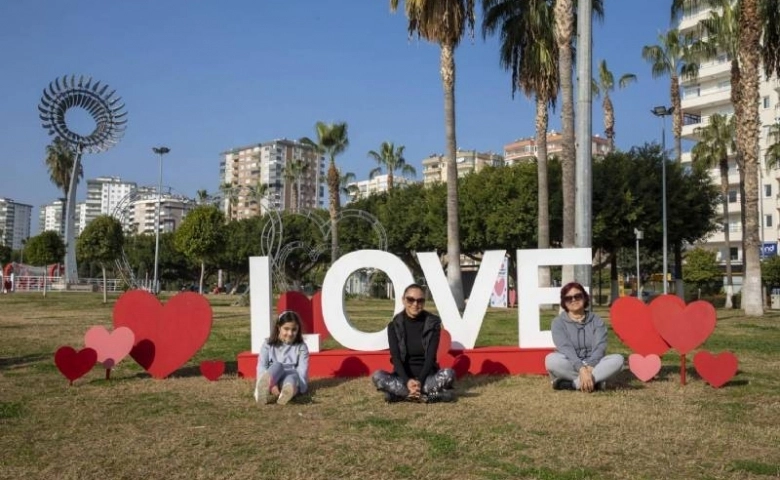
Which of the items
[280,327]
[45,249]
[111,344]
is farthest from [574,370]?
[45,249]

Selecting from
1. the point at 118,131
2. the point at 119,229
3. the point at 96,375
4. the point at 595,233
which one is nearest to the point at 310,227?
the point at 118,131

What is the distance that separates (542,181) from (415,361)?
18.7 m

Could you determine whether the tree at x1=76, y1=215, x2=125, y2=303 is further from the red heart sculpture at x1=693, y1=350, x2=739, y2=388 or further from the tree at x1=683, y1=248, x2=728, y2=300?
the tree at x1=683, y1=248, x2=728, y2=300

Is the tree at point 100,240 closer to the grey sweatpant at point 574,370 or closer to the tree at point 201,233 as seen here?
the tree at point 201,233

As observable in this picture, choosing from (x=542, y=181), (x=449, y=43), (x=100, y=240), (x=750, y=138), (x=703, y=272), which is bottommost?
(x=703, y=272)

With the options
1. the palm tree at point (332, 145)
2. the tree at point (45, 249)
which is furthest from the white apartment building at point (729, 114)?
the tree at point (45, 249)

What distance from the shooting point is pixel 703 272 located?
5512cm

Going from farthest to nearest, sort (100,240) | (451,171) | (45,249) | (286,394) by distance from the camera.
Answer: (45,249), (100,240), (451,171), (286,394)

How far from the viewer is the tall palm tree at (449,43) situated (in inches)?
921

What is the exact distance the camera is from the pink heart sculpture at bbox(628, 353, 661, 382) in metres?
8.81

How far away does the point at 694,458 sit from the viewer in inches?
204

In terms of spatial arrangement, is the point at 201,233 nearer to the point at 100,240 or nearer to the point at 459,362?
the point at 100,240

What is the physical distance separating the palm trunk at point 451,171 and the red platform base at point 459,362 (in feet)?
44.8

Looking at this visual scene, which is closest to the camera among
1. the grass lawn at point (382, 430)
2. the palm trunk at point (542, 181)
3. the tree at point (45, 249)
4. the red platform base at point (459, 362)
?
the grass lawn at point (382, 430)
